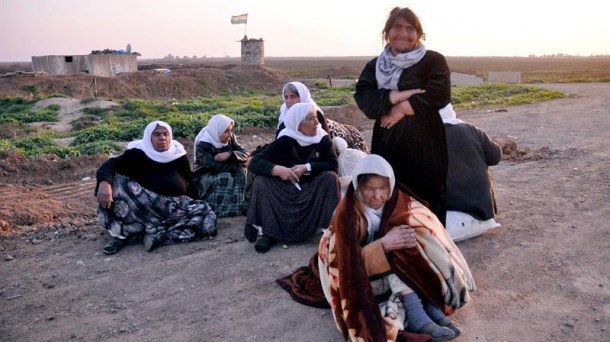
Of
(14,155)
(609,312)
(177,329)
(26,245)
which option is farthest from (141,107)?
(609,312)

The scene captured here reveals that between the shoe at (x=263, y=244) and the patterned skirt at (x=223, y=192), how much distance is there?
1.12 meters

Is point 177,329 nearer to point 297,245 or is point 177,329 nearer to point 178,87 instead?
point 297,245

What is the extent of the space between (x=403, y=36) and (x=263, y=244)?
79.7 inches

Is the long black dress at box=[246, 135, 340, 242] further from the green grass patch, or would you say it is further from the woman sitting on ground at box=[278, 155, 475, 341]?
the green grass patch

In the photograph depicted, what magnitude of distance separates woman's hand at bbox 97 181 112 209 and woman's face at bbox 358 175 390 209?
2.33m

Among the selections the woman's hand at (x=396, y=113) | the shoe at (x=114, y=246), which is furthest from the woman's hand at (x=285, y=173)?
the shoe at (x=114, y=246)

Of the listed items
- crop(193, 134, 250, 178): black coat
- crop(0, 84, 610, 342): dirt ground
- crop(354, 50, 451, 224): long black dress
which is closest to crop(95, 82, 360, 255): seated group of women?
crop(0, 84, 610, 342): dirt ground

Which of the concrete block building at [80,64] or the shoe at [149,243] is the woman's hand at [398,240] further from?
the concrete block building at [80,64]

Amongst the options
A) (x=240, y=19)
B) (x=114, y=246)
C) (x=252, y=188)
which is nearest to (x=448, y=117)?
(x=252, y=188)

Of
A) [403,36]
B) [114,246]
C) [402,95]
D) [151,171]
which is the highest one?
[403,36]

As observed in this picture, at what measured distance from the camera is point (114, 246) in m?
4.75

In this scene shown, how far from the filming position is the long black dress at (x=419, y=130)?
3510mm

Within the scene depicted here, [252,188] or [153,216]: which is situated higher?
[252,188]

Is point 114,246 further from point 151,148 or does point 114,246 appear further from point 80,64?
point 80,64
